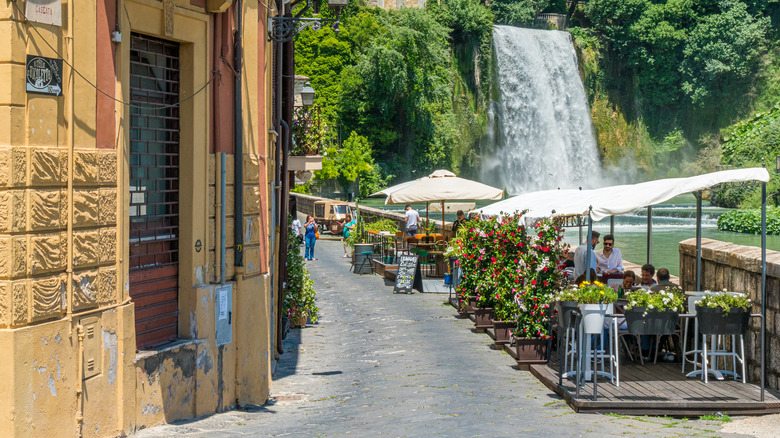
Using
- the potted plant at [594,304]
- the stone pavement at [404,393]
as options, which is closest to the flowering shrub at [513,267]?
the stone pavement at [404,393]

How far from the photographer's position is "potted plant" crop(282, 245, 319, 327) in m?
15.4

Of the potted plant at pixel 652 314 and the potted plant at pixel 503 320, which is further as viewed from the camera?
the potted plant at pixel 503 320

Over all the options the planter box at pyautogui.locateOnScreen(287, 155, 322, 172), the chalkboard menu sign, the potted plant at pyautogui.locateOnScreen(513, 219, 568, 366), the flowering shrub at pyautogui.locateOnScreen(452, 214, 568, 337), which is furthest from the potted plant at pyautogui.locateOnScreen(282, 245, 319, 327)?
the potted plant at pyautogui.locateOnScreen(513, 219, 568, 366)

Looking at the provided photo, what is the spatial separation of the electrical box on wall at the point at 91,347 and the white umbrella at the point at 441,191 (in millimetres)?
12365

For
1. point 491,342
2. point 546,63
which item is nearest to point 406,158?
point 546,63

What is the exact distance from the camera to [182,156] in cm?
876

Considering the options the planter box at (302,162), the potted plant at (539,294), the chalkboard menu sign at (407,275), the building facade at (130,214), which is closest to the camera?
the building facade at (130,214)

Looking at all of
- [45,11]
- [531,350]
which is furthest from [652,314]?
[45,11]

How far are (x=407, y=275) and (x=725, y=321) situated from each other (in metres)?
10.9

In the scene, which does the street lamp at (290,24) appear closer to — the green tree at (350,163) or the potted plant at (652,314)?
the potted plant at (652,314)

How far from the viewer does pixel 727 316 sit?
30.1ft

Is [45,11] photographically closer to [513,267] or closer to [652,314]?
[652,314]

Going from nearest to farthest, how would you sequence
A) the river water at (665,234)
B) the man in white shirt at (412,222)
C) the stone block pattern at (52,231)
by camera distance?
the stone block pattern at (52,231) < the man in white shirt at (412,222) < the river water at (665,234)

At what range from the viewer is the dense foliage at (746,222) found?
4394 centimetres
